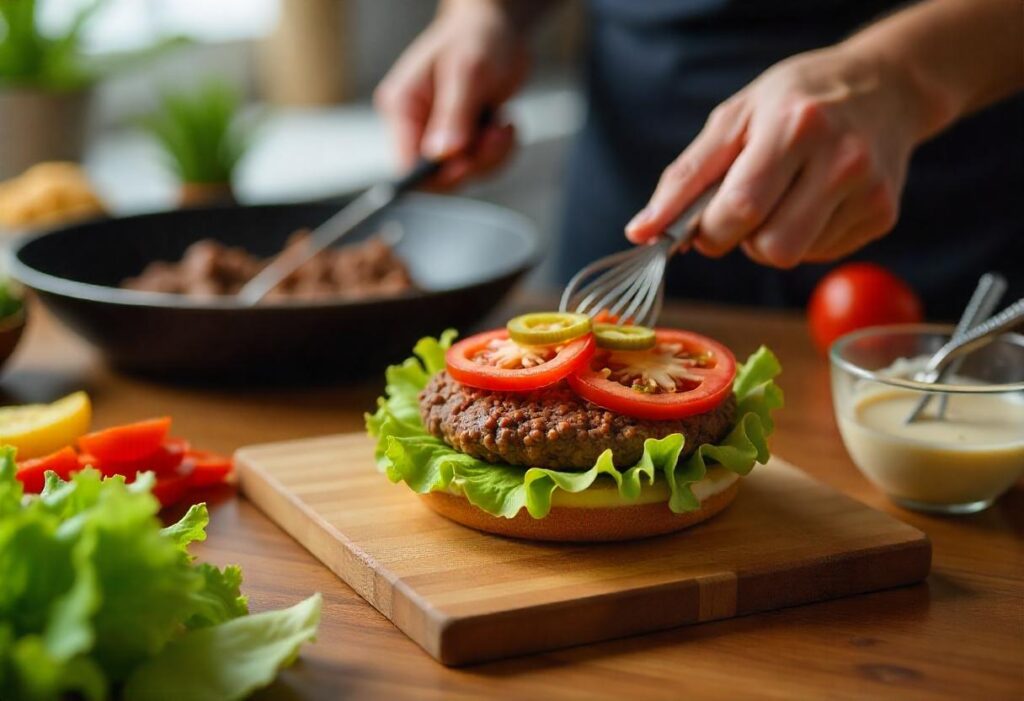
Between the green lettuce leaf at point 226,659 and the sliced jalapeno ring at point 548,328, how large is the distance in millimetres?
489

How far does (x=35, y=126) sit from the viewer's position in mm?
3873

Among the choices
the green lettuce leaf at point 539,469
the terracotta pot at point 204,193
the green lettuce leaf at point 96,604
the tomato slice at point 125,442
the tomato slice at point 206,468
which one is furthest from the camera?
the terracotta pot at point 204,193

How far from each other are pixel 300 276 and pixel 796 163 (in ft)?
3.42

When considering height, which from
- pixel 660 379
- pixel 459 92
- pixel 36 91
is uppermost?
pixel 459 92

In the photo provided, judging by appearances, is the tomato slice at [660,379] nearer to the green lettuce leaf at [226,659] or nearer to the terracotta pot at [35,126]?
the green lettuce leaf at [226,659]

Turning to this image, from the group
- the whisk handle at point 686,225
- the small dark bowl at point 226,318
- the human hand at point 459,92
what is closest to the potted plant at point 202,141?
the human hand at point 459,92

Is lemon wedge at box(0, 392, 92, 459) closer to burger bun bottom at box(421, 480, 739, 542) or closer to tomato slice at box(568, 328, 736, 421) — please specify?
burger bun bottom at box(421, 480, 739, 542)

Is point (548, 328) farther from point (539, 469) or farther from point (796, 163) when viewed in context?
point (796, 163)

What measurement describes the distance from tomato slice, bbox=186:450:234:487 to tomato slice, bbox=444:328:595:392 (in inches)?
16.1

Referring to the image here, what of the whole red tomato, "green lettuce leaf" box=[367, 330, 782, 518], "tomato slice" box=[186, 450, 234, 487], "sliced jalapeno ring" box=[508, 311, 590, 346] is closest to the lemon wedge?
"tomato slice" box=[186, 450, 234, 487]

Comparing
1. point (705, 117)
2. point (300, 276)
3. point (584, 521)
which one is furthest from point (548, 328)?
point (705, 117)

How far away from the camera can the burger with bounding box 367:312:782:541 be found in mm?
1533

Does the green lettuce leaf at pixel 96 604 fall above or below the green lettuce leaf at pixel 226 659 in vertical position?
above

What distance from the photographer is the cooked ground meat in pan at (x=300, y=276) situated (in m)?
2.41
